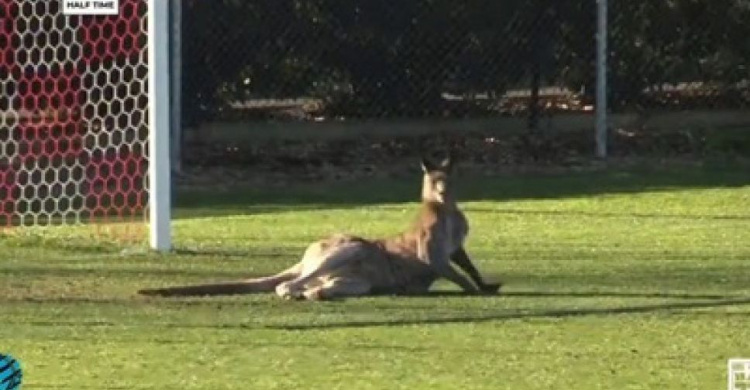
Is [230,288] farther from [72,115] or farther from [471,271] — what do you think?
[72,115]

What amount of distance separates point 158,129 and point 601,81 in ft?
21.6

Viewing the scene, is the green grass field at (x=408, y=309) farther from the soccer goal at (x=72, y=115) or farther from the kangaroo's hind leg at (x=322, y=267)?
the soccer goal at (x=72, y=115)

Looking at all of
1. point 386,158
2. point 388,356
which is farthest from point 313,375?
point 386,158

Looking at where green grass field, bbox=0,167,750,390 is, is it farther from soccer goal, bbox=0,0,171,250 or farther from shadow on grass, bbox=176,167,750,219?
soccer goal, bbox=0,0,171,250

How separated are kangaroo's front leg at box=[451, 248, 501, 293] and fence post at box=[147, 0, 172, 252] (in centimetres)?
235

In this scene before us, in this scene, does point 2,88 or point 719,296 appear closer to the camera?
point 719,296

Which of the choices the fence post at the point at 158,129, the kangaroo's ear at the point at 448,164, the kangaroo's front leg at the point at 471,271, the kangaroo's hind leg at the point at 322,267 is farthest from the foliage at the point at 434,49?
the kangaroo's hind leg at the point at 322,267

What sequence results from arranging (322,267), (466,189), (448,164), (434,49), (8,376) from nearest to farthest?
(8,376)
(322,267)
(448,164)
(466,189)
(434,49)

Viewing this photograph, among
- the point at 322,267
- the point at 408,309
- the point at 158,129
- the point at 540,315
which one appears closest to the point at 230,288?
the point at 322,267

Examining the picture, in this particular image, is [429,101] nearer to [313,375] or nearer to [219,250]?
[219,250]

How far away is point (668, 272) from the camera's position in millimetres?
11656

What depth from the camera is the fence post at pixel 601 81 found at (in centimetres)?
1842

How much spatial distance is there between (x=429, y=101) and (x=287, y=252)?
6831 mm

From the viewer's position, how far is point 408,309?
33.5 ft
